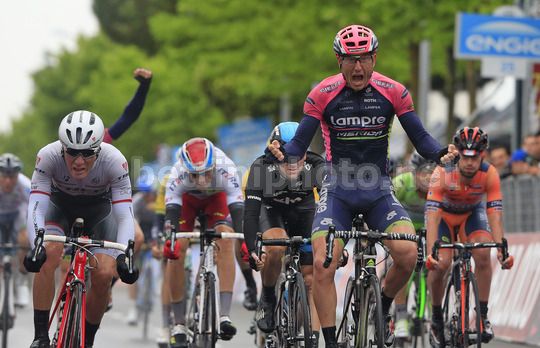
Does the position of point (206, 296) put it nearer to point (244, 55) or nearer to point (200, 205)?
point (200, 205)

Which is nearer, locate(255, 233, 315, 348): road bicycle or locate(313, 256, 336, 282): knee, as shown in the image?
locate(313, 256, 336, 282): knee

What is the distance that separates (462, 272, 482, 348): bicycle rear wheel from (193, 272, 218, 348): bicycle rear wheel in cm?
212

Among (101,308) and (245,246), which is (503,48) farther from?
(101,308)

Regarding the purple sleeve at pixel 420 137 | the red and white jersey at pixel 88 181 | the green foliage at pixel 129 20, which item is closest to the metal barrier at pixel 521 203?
the purple sleeve at pixel 420 137

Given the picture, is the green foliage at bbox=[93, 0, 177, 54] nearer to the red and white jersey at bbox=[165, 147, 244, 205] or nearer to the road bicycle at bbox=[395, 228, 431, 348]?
the road bicycle at bbox=[395, 228, 431, 348]

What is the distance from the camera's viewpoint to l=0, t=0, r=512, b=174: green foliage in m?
25.9

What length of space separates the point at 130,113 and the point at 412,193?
10.1ft

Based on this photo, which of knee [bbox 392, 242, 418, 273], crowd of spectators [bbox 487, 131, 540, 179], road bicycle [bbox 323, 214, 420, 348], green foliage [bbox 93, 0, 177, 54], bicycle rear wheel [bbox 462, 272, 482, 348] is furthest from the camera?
green foliage [bbox 93, 0, 177, 54]

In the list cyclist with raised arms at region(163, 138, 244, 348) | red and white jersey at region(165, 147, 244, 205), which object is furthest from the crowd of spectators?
red and white jersey at region(165, 147, 244, 205)

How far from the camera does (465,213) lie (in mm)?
12336

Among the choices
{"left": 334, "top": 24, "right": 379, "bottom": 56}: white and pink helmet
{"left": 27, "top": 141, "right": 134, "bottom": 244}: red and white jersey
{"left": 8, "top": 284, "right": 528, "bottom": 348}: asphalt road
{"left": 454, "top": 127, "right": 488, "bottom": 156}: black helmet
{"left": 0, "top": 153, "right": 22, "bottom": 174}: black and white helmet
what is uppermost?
{"left": 334, "top": 24, "right": 379, "bottom": 56}: white and pink helmet

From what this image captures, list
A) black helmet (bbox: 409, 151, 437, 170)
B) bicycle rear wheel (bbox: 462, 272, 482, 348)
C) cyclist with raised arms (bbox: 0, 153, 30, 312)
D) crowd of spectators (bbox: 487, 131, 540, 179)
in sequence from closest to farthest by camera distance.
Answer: bicycle rear wheel (bbox: 462, 272, 482, 348)
black helmet (bbox: 409, 151, 437, 170)
cyclist with raised arms (bbox: 0, 153, 30, 312)
crowd of spectators (bbox: 487, 131, 540, 179)

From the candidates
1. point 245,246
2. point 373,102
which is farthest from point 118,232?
point 373,102

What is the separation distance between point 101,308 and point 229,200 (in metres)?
2.51
